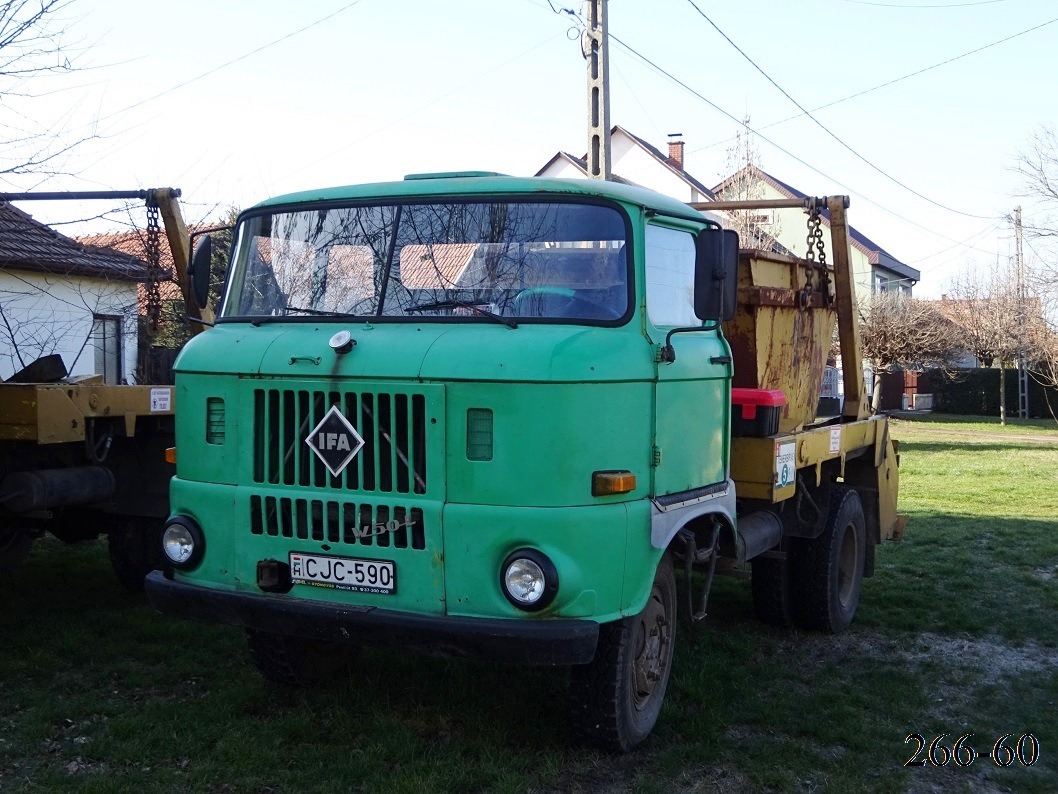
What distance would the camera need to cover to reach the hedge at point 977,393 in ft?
118

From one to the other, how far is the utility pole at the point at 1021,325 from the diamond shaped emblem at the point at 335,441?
1075 inches

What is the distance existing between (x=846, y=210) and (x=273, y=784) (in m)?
4.92

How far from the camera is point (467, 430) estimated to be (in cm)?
413

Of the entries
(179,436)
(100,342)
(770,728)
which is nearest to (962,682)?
(770,728)

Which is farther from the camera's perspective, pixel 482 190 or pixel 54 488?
pixel 54 488

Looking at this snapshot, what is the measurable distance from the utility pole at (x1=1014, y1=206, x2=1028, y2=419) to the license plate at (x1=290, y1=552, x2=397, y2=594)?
27359mm

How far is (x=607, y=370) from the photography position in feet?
13.6

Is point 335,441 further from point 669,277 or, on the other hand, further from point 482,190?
point 669,277

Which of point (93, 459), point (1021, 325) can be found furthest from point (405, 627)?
point (1021, 325)

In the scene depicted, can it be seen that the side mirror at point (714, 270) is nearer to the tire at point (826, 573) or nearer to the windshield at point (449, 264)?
the windshield at point (449, 264)

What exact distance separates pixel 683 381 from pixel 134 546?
4.39 metres

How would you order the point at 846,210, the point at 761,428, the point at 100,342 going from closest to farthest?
1. the point at 761,428
2. the point at 846,210
3. the point at 100,342

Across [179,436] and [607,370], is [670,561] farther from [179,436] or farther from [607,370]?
[179,436]

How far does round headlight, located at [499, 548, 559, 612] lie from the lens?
13.1 feet
